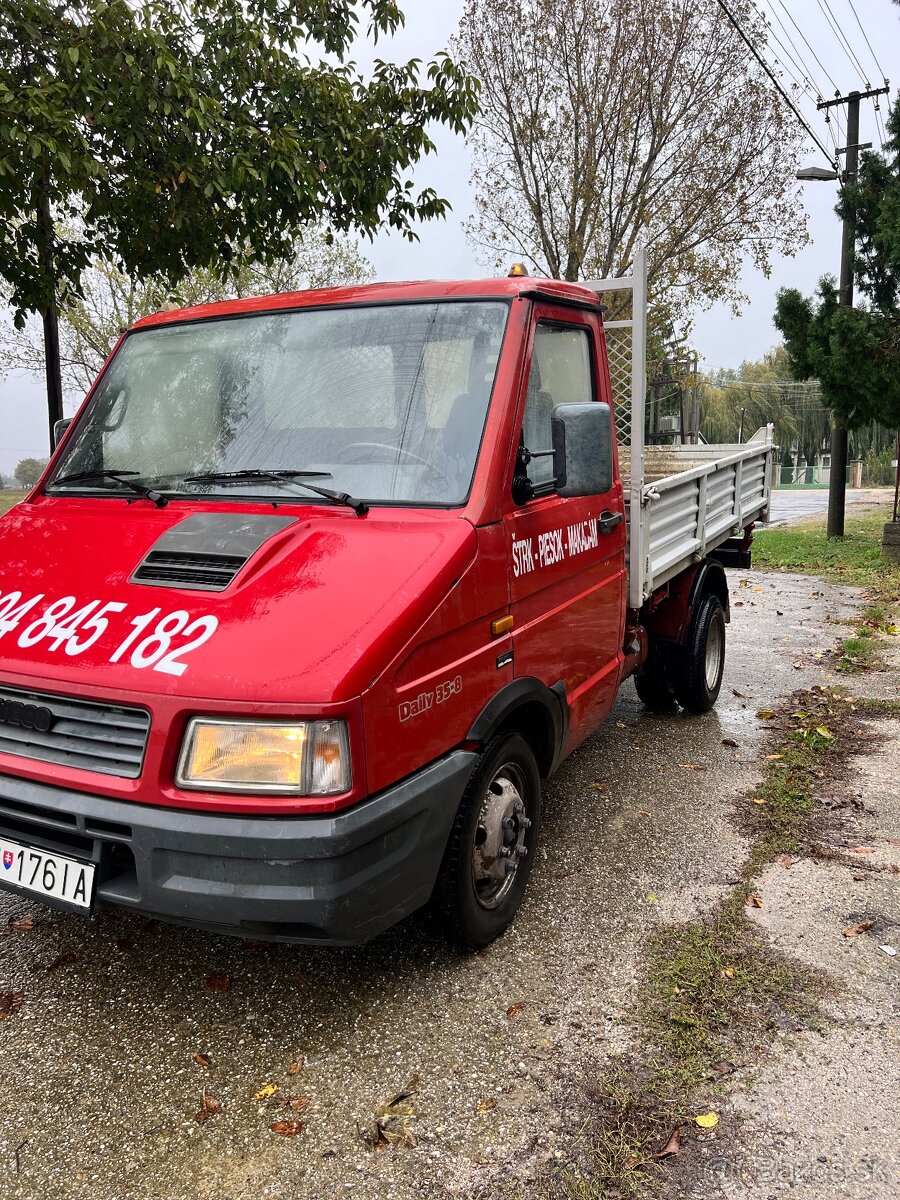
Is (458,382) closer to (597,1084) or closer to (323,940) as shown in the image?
(323,940)

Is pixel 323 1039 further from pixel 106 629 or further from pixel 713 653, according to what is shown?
pixel 713 653

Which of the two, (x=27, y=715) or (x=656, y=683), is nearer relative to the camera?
(x=27, y=715)

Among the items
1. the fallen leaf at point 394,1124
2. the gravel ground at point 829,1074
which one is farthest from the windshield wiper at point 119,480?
the gravel ground at point 829,1074

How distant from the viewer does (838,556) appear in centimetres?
1369

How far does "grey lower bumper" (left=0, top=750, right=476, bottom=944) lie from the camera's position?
221 centimetres

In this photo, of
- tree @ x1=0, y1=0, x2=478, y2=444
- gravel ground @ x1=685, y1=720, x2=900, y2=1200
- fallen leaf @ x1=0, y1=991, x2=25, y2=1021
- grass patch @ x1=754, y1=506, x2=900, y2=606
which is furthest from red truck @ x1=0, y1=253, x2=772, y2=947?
grass patch @ x1=754, y1=506, x2=900, y2=606

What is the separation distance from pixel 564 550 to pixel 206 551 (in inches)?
55.8

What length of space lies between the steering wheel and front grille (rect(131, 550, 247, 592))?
59 cm

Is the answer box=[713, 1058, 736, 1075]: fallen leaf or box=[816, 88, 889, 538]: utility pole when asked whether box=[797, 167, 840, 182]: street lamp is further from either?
box=[713, 1058, 736, 1075]: fallen leaf

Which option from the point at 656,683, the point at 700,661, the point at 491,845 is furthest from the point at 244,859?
the point at 656,683

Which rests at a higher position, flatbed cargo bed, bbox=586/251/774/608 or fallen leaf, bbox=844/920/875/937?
flatbed cargo bed, bbox=586/251/774/608

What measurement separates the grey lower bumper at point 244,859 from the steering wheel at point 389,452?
1074 mm

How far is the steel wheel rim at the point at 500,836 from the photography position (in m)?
2.98

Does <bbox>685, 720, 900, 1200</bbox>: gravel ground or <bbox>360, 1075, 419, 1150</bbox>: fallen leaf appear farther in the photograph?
<bbox>360, 1075, 419, 1150</bbox>: fallen leaf
